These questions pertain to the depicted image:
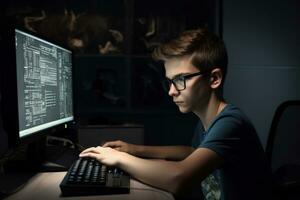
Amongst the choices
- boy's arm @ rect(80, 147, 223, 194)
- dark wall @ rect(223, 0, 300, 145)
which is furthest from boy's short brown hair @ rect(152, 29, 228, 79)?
dark wall @ rect(223, 0, 300, 145)

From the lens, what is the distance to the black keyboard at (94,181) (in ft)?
3.59

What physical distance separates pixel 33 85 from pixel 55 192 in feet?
1.23

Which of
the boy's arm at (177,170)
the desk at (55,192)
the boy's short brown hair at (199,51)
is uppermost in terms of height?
the boy's short brown hair at (199,51)

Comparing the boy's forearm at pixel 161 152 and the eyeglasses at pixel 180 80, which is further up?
the eyeglasses at pixel 180 80

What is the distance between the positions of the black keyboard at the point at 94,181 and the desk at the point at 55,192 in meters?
0.02

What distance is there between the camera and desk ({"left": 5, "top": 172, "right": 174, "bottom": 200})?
1.08 meters

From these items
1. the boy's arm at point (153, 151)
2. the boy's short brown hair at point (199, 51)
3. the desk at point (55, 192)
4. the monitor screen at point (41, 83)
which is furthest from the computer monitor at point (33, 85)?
the boy's short brown hair at point (199, 51)

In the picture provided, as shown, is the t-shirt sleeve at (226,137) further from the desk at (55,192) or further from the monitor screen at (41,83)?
the monitor screen at (41,83)

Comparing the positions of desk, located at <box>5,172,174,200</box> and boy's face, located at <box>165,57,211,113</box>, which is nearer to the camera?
desk, located at <box>5,172,174,200</box>

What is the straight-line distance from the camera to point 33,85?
1.33 m

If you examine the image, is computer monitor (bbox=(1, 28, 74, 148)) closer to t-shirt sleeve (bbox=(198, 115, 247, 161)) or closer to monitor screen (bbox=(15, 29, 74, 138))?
monitor screen (bbox=(15, 29, 74, 138))

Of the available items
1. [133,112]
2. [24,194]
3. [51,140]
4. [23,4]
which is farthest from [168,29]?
[24,194]

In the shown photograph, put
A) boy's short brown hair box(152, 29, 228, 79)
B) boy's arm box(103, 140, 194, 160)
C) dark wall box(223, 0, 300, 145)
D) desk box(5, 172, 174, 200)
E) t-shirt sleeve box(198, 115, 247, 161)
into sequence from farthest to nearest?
dark wall box(223, 0, 300, 145) < boy's arm box(103, 140, 194, 160) < boy's short brown hair box(152, 29, 228, 79) < t-shirt sleeve box(198, 115, 247, 161) < desk box(5, 172, 174, 200)

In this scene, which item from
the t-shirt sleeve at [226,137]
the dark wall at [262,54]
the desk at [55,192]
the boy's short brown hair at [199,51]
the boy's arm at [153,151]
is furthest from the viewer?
the dark wall at [262,54]
